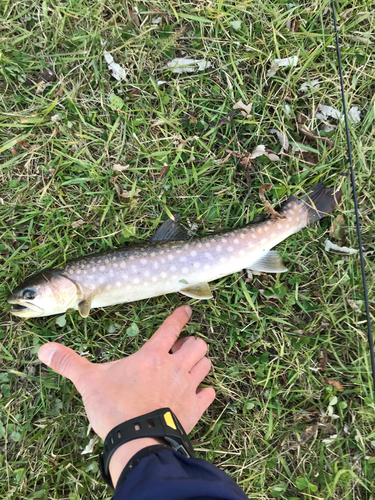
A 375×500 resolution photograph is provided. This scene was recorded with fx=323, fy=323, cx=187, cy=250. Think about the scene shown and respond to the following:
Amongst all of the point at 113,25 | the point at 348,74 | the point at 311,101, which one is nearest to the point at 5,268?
the point at 113,25

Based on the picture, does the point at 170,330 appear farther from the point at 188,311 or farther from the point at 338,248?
the point at 338,248

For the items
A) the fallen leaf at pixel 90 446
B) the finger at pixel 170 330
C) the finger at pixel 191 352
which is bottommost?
the fallen leaf at pixel 90 446

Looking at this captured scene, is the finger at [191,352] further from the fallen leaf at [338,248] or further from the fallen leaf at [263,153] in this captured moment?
the fallen leaf at [263,153]

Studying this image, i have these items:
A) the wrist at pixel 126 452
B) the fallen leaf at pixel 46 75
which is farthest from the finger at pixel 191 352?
the fallen leaf at pixel 46 75

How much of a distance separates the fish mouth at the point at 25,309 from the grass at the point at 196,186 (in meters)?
0.24

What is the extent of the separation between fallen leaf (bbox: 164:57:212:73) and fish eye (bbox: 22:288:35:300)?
2173 millimetres

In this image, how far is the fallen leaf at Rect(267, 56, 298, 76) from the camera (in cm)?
273

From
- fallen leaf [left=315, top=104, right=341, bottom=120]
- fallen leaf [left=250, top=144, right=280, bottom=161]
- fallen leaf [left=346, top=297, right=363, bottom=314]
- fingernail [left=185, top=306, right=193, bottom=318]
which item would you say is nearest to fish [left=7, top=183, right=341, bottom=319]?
fingernail [left=185, top=306, right=193, bottom=318]

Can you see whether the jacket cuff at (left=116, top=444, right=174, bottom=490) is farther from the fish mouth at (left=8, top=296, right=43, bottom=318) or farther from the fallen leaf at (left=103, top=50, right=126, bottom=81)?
the fallen leaf at (left=103, top=50, right=126, bottom=81)

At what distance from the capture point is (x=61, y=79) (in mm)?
2791

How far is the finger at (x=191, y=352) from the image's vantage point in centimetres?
241

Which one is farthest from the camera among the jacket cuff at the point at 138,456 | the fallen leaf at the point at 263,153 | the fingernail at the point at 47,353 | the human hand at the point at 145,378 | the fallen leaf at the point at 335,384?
the fallen leaf at the point at 263,153

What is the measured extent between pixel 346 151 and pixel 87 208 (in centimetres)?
226

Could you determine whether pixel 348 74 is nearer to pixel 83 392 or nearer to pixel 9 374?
pixel 83 392
